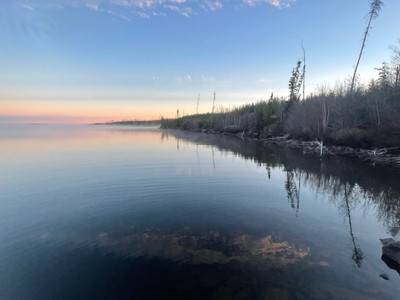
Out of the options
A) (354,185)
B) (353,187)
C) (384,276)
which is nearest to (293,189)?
(353,187)

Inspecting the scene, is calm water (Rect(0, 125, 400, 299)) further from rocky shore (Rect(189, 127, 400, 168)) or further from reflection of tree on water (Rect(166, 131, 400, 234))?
rocky shore (Rect(189, 127, 400, 168))

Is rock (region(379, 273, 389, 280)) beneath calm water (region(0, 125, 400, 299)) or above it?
above

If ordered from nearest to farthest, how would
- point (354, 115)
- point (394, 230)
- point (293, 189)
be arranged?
point (394, 230)
point (293, 189)
point (354, 115)

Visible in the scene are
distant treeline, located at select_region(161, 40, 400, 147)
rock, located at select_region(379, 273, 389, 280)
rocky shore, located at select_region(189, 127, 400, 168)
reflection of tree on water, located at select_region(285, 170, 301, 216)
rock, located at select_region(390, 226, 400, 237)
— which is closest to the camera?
rock, located at select_region(379, 273, 389, 280)

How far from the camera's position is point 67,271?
531 cm

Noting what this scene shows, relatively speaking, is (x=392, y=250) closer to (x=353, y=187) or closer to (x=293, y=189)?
(x=293, y=189)

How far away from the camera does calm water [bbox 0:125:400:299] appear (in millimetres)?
4867

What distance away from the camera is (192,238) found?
6.83 metres

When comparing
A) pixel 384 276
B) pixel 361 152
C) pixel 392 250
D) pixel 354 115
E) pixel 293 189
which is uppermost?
pixel 354 115

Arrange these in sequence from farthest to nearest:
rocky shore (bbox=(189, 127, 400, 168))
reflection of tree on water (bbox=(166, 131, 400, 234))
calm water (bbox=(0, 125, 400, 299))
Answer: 1. rocky shore (bbox=(189, 127, 400, 168))
2. reflection of tree on water (bbox=(166, 131, 400, 234))
3. calm water (bbox=(0, 125, 400, 299))

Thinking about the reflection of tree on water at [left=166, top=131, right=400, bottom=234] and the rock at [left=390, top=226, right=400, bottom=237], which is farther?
the reflection of tree on water at [left=166, top=131, right=400, bottom=234]

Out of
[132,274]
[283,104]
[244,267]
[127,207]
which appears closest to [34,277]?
[132,274]

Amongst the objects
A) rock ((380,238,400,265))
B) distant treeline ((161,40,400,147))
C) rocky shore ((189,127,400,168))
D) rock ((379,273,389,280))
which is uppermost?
distant treeline ((161,40,400,147))

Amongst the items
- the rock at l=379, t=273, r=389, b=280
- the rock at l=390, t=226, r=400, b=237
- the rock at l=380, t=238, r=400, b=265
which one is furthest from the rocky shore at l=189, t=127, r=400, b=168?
the rock at l=379, t=273, r=389, b=280
